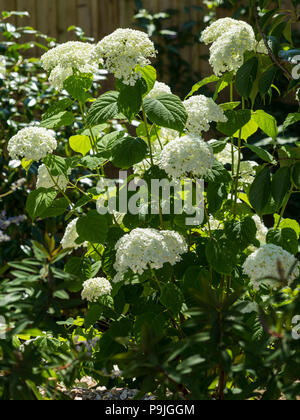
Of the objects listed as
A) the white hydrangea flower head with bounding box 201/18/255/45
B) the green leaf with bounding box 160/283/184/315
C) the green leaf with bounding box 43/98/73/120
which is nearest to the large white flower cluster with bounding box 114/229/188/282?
the green leaf with bounding box 160/283/184/315

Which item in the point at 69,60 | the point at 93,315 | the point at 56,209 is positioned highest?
the point at 69,60

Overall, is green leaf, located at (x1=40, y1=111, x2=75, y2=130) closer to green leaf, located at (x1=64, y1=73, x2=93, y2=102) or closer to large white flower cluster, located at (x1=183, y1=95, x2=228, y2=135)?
green leaf, located at (x1=64, y1=73, x2=93, y2=102)

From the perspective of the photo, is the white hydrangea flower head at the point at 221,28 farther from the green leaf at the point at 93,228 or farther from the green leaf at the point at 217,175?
the green leaf at the point at 93,228

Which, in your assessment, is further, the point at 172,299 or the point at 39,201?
the point at 39,201

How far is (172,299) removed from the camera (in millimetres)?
1831

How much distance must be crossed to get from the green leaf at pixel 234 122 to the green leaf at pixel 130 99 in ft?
0.90

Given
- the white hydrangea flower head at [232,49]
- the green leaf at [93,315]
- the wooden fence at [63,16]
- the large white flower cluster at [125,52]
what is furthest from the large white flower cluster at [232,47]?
the wooden fence at [63,16]

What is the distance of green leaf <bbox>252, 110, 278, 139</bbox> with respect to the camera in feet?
6.66

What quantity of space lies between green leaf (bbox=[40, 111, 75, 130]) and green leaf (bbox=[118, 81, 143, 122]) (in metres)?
0.26

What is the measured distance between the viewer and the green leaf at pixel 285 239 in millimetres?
2018

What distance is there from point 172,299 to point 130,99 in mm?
578

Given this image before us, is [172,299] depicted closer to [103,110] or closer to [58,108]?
[103,110]

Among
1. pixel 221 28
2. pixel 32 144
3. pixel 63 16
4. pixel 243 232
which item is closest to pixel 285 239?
pixel 243 232

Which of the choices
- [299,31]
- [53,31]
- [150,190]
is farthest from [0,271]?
[299,31]
